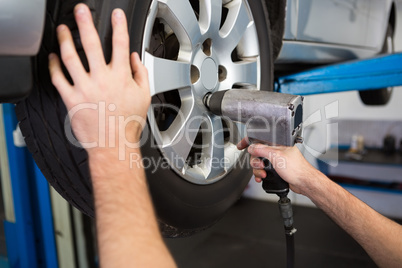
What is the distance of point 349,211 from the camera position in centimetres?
87

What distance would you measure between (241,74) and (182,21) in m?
0.26

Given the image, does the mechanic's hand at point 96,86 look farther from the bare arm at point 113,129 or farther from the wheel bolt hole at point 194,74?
the wheel bolt hole at point 194,74

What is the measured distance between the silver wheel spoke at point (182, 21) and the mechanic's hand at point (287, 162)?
300 millimetres

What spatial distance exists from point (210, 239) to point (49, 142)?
240 centimetres

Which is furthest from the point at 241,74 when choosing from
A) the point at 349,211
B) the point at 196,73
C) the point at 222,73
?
the point at 349,211

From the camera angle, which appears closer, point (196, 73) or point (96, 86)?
Answer: point (96, 86)

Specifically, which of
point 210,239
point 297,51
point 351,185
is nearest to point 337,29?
point 297,51

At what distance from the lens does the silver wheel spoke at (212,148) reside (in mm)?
867

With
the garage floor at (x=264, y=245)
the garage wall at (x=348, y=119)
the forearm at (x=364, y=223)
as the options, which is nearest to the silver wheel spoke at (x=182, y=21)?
the forearm at (x=364, y=223)

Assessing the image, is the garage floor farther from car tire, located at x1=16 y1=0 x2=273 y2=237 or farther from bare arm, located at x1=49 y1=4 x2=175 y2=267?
bare arm, located at x1=49 y1=4 x2=175 y2=267

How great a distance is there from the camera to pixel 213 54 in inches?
33.2

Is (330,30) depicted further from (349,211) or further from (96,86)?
(96,86)

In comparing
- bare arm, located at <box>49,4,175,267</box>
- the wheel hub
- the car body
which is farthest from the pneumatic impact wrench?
the car body

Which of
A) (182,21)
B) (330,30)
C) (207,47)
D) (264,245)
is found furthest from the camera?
(264,245)
